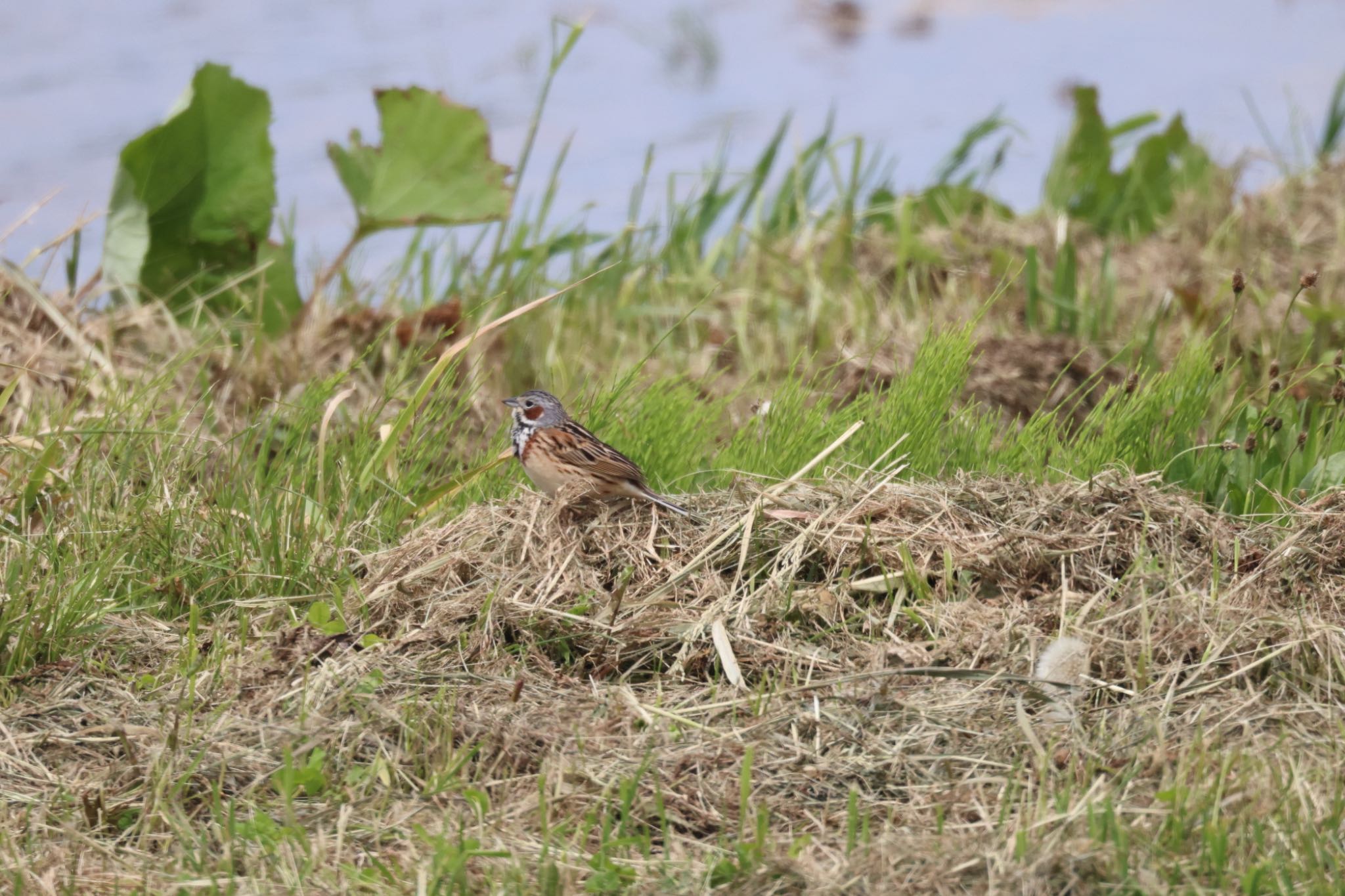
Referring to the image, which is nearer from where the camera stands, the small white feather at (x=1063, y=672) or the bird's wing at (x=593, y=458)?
the small white feather at (x=1063, y=672)

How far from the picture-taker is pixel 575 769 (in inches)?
128

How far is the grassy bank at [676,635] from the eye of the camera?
2986 millimetres

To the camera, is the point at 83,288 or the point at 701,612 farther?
the point at 83,288

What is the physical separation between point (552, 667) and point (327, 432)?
53.4 inches

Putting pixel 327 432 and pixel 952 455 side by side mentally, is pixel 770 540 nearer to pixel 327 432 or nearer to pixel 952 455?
pixel 952 455

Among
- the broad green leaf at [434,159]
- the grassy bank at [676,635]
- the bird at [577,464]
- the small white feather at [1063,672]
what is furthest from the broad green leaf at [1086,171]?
the small white feather at [1063,672]

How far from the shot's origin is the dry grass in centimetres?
294

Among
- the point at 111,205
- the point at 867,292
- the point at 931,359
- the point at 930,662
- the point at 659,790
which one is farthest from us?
the point at 867,292

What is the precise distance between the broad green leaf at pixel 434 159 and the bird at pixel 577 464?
7.75 feet

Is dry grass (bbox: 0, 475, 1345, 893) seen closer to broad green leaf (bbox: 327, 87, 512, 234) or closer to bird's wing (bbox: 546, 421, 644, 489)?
bird's wing (bbox: 546, 421, 644, 489)

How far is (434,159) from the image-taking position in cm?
639

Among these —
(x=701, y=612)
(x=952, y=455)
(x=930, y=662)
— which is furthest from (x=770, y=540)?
(x=952, y=455)

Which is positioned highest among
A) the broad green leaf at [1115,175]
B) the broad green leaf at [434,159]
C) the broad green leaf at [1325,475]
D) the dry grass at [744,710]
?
the broad green leaf at [434,159]

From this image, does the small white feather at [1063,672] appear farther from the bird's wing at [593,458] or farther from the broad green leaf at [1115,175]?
the broad green leaf at [1115,175]
